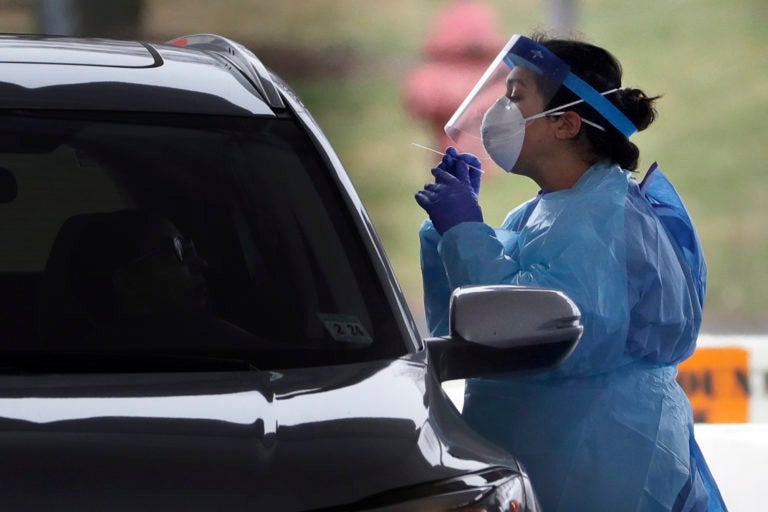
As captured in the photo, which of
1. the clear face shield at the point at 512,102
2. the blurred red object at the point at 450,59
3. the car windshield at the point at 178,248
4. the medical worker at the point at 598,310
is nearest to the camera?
the car windshield at the point at 178,248

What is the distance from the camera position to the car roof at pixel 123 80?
2.45 metres

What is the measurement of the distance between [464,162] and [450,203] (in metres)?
0.18

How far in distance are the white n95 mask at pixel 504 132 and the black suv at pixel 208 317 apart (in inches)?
27.5

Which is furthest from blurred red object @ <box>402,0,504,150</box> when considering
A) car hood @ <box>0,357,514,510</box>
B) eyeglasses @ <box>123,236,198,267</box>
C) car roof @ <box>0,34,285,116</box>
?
car hood @ <box>0,357,514,510</box>

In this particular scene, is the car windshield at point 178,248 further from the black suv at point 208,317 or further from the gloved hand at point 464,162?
the gloved hand at point 464,162

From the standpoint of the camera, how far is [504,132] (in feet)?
10.8

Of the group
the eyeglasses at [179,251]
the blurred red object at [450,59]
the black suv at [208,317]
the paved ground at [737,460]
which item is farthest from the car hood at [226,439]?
the blurred red object at [450,59]

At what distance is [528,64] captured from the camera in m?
3.29

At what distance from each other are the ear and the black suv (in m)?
0.75

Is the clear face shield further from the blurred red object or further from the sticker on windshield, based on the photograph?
the blurred red object

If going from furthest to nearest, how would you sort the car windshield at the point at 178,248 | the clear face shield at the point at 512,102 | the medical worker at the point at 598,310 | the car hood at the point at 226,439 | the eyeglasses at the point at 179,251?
the clear face shield at the point at 512,102 < the medical worker at the point at 598,310 < the eyeglasses at the point at 179,251 < the car windshield at the point at 178,248 < the car hood at the point at 226,439

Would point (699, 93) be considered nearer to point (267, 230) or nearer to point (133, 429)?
point (267, 230)

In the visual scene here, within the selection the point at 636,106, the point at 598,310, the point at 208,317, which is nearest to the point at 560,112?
the point at 636,106

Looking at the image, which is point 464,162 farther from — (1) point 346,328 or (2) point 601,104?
(1) point 346,328
